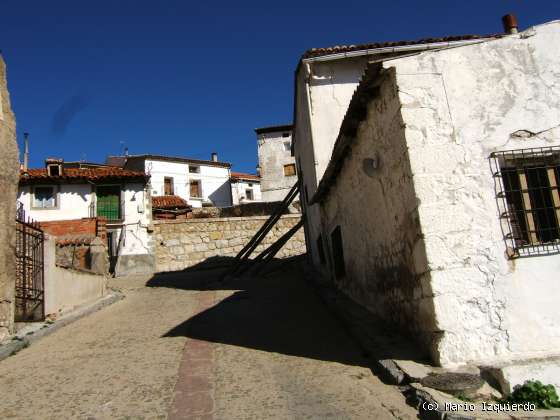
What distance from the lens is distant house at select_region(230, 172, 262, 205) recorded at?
39375 mm

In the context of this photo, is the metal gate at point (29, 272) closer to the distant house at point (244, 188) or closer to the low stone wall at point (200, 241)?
the low stone wall at point (200, 241)

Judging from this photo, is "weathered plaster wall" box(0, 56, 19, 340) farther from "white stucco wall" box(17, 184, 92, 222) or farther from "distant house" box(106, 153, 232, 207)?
"distant house" box(106, 153, 232, 207)

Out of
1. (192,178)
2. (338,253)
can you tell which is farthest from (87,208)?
(192,178)

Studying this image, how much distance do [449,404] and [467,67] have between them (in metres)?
3.52

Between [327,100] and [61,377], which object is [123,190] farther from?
[61,377]

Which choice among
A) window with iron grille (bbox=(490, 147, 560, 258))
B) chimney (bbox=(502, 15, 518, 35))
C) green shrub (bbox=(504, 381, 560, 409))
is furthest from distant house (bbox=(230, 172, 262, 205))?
green shrub (bbox=(504, 381, 560, 409))

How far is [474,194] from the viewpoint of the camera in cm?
443

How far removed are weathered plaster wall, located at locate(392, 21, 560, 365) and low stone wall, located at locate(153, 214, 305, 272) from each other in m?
15.7

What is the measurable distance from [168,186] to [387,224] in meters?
33.5

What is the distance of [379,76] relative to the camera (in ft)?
16.2

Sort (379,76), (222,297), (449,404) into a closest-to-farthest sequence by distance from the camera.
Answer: (449,404)
(379,76)
(222,297)

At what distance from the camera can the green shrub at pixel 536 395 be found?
3.57m

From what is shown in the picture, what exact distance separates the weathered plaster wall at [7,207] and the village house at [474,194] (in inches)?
215

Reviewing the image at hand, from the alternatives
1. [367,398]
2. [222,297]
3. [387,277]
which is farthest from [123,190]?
[367,398]
